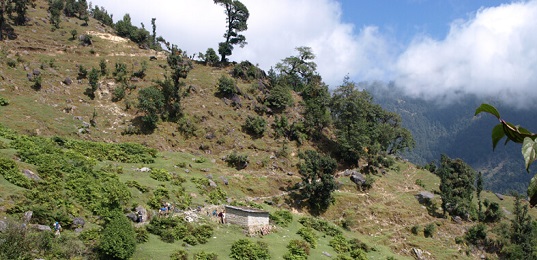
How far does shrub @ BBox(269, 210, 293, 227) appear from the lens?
1299 inches

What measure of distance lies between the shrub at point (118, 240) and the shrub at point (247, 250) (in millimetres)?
6460

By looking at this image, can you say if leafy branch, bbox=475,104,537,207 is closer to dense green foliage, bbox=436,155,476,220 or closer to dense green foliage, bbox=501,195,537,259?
dense green foliage, bbox=501,195,537,259

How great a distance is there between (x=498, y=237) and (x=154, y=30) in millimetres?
69540

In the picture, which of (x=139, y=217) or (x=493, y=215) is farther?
(x=493, y=215)

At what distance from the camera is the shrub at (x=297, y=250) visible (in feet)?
84.6

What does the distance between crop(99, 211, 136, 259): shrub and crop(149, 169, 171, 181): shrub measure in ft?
40.0

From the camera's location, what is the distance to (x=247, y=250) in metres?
24.3

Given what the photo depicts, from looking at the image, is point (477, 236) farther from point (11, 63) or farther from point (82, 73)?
point (11, 63)

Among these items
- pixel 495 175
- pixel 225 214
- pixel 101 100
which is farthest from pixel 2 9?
pixel 495 175

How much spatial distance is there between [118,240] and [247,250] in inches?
323

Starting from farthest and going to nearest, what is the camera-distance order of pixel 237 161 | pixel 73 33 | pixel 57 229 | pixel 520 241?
pixel 73 33 → pixel 237 161 → pixel 520 241 → pixel 57 229

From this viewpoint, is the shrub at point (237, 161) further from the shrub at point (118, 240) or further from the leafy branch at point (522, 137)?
the leafy branch at point (522, 137)

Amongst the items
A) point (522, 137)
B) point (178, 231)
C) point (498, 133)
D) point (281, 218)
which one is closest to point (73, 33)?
point (281, 218)

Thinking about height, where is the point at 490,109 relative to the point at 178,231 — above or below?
above
